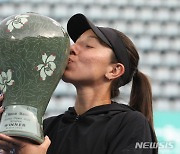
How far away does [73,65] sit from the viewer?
1.83 m

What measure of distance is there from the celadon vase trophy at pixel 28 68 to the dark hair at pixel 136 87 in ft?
1.14

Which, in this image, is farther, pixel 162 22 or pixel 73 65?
pixel 162 22

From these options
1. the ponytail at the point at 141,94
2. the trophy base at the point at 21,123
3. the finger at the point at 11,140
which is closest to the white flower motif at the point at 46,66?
the trophy base at the point at 21,123

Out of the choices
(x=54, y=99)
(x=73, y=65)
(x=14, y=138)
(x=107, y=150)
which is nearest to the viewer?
(x=14, y=138)

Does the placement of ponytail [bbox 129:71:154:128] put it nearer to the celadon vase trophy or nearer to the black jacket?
the black jacket

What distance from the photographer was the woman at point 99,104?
5.60 ft

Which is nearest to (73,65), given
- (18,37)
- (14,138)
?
(18,37)

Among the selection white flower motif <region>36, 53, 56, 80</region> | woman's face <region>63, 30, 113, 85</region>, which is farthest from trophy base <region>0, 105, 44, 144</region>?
woman's face <region>63, 30, 113, 85</region>

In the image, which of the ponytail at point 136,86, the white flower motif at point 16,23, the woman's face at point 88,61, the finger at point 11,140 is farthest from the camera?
the ponytail at point 136,86

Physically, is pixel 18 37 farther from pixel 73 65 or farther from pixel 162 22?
pixel 162 22

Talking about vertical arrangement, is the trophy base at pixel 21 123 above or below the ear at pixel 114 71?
below

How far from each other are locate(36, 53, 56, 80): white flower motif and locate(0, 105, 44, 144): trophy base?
11cm

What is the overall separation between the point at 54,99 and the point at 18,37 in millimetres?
23952

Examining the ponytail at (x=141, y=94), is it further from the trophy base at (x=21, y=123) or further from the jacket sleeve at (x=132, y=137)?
the trophy base at (x=21, y=123)
